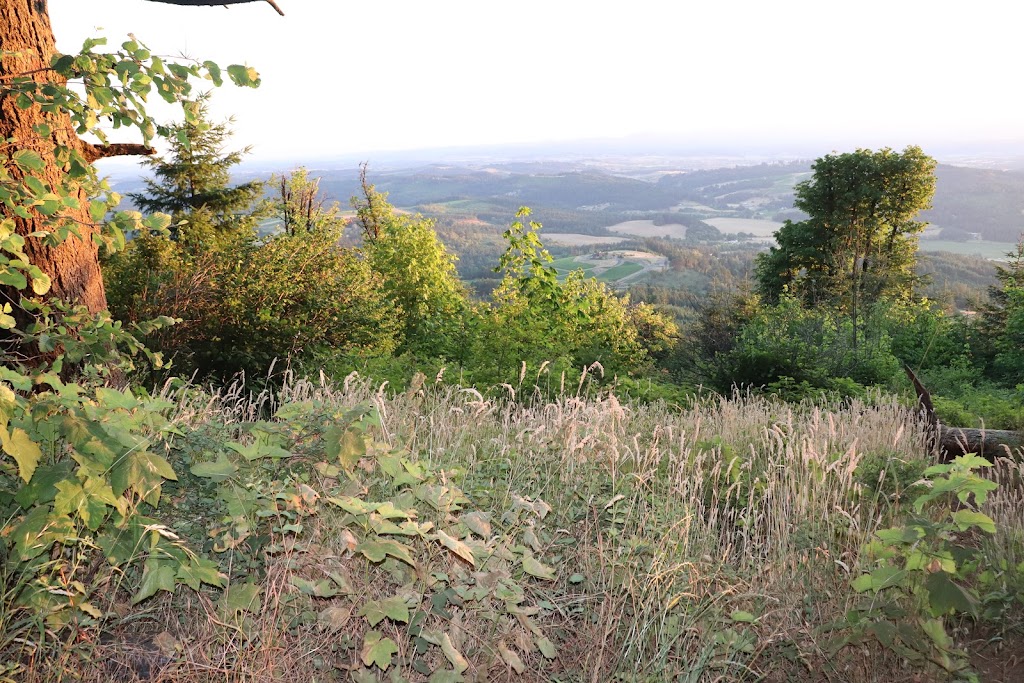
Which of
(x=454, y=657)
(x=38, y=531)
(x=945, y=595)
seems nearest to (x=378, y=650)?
(x=454, y=657)

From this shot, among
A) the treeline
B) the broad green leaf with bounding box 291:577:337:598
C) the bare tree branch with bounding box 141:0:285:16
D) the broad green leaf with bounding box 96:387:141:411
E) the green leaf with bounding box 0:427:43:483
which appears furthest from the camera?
the treeline

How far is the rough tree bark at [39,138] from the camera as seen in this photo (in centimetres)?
479

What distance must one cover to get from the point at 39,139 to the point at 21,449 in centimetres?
372

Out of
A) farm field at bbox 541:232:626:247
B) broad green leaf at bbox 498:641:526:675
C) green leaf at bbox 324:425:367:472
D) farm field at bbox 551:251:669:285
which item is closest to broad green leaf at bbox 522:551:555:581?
broad green leaf at bbox 498:641:526:675

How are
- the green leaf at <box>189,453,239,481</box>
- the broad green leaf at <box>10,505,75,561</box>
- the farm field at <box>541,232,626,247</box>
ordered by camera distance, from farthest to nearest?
the farm field at <box>541,232,626,247</box> < the green leaf at <box>189,453,239,481</box> < the broad green leaf at <box>10,505,75,561</box>

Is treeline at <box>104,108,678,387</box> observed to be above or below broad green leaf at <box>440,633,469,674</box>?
below

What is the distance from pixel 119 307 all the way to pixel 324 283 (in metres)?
3.02

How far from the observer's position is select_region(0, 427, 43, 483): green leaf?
214 cm

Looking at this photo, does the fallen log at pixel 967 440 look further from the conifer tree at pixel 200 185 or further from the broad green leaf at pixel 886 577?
the conifer tree at pixel 200 185

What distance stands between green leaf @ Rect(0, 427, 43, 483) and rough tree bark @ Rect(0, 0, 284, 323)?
290 cm

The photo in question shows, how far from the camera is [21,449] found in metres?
2.20

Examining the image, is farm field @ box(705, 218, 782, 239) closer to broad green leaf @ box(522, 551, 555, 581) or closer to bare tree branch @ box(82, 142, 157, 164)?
bare tree branch @ box(82, 142, 157, 164)

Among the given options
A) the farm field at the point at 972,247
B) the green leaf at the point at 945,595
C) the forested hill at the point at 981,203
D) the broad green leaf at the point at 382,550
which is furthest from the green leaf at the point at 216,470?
the forested hill at the point at 981,203

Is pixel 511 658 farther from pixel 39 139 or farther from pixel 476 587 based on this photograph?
pixel 39 139
